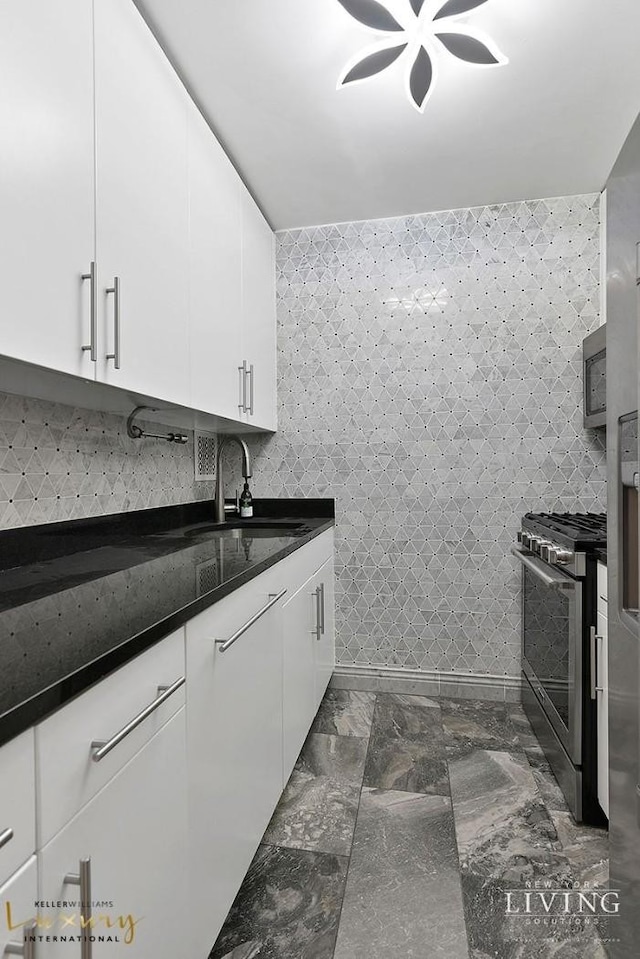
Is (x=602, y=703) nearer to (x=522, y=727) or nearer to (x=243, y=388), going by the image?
(x=522, y=727)

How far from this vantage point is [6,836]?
0.57 metres

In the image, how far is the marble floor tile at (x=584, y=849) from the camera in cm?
152

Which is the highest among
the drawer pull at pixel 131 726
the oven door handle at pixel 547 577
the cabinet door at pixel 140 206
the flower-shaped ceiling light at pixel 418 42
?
the flower-shaped ceiling light at pixel 418 42

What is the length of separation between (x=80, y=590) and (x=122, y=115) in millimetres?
1162

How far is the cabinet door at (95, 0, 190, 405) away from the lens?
1291 millimetres

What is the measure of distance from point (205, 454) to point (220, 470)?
135mm

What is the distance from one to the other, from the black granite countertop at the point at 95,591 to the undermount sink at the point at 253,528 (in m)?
0.12

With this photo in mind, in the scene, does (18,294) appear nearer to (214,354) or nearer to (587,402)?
(214,354)

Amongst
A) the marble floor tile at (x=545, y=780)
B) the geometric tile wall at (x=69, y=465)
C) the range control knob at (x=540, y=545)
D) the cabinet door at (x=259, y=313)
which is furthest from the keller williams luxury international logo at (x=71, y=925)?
the cabinet door at (x=259, y=313)

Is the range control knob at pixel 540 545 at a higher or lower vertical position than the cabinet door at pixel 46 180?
lower

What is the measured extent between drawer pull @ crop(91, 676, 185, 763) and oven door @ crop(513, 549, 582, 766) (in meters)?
1.38

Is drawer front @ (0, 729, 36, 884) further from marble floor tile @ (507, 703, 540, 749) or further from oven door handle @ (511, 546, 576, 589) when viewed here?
marble floor tile @ (507, 703, 540, 749)

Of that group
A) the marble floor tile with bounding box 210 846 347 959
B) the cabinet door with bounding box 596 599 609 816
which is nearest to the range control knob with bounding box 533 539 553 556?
the cabinet door with bounding box 596 599 609 816

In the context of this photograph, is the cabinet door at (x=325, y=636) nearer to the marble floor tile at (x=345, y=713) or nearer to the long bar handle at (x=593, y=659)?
the marble floor tile at (x=345, y=713)
